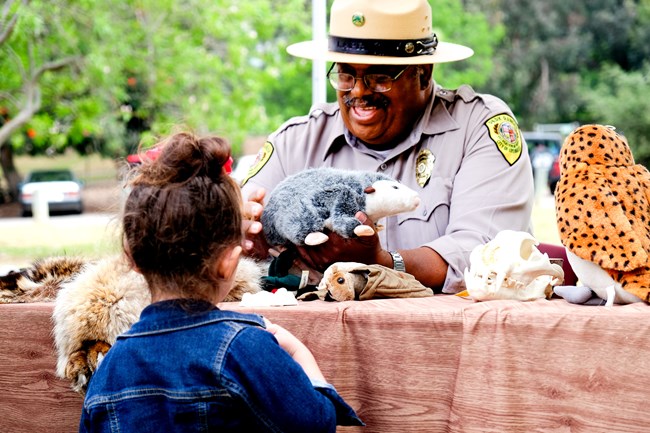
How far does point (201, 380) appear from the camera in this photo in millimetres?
1641

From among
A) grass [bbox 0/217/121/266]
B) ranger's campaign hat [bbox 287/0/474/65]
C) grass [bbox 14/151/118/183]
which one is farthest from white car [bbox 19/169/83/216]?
ranger's campaign hat [bbox 287/0/474/65]

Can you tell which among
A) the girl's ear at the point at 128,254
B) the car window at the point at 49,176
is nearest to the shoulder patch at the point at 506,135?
the girl's ear at the point at 128,254

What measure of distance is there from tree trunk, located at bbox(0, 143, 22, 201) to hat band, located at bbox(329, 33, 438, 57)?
2251 centimetres

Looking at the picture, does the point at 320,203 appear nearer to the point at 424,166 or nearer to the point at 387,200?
the point at 387,200

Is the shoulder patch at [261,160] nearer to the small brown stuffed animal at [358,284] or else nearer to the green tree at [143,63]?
the small brown stuffed animal at [358,284]

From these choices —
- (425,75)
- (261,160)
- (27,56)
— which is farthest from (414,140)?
(27,56)

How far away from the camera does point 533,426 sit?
206 cm

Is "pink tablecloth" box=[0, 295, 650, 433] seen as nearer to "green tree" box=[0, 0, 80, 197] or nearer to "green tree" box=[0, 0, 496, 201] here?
"green tree" box=[0, 0, 80, 197]

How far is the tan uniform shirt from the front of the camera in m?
2.88

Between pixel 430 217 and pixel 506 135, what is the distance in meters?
0.38

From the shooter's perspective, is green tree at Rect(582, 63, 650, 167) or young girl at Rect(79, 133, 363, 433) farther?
green tree at Rect(582, 63, 650, 167)

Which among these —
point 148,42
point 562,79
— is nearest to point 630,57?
point 562,79

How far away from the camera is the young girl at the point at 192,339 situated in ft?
5.38

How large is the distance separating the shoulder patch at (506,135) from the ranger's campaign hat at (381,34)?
10.4 inches
